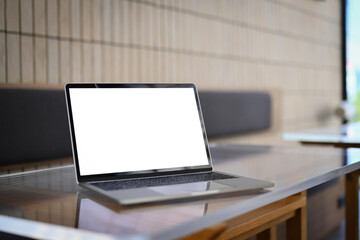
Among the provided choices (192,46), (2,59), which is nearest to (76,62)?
(2,59)

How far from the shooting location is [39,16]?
2.34m

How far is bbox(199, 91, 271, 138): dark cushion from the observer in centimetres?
324

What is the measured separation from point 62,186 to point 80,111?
0.70ft

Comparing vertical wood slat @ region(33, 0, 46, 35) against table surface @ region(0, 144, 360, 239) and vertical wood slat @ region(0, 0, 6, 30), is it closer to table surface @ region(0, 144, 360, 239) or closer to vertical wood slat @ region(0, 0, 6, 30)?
vertical wood slat @ region(0, 0, 6, 30)

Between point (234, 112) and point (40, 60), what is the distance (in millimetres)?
1591

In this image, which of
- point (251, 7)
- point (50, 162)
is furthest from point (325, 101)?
point (50, 162)

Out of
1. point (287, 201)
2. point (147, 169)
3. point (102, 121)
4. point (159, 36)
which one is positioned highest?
point (159, 36)

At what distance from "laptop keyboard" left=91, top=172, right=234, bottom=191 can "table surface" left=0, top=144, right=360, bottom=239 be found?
0.19 feet

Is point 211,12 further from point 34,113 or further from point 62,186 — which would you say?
point 62,186

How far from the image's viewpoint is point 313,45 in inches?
210

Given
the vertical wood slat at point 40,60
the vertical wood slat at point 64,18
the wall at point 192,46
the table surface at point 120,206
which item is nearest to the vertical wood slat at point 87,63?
the wall at point 192,46

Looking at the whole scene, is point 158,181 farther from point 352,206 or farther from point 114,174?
point 352,206

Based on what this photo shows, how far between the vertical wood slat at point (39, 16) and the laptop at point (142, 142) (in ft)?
3.24

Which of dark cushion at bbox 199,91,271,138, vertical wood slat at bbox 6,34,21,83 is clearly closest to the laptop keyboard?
vertical wood slat at bbox 6,34,21,83
